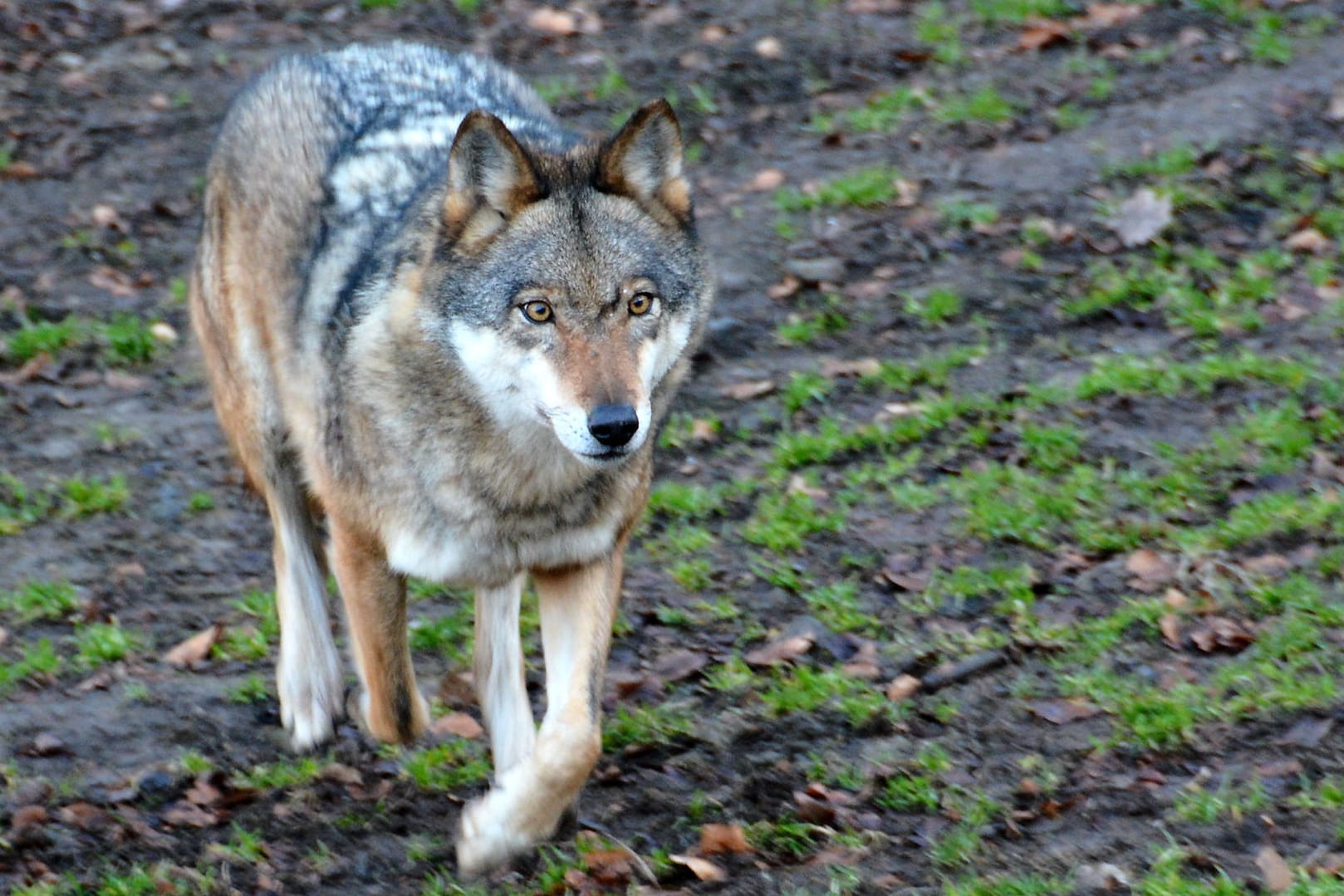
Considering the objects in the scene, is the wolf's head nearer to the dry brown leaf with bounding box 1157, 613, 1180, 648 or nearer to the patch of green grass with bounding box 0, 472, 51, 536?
the dry brown leaf with bounding box 1157, 613, 1180, 648

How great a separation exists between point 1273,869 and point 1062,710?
3.50 feet

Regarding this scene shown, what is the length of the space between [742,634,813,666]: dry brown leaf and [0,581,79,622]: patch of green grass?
2.58m

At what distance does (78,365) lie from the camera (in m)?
7.92

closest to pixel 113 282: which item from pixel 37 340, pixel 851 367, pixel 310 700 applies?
pixel 37 340

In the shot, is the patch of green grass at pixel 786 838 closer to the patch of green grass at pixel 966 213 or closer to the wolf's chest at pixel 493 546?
the wolf's chest at pixel 493 546

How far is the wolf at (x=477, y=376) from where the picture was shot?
13.7 ft

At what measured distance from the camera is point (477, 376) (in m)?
4.29

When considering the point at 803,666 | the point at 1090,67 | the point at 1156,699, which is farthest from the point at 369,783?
the point at 1090,67

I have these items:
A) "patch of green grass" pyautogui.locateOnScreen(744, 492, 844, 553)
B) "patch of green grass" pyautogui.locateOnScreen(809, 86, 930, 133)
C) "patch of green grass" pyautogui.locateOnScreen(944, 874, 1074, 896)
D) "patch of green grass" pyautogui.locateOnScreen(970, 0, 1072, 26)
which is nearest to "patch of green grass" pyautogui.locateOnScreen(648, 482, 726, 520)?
"patch of green grass" pyautogui.locateOnScreen(744, 492, 844, 553)

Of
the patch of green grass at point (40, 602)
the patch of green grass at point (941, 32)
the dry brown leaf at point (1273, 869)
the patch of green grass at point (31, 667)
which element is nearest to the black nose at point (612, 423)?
the dry brown leaf at point (1273, 869)

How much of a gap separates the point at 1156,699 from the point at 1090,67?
583 centimetres

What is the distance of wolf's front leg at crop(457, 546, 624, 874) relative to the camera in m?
4.21

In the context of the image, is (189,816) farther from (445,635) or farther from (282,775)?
(445,635)

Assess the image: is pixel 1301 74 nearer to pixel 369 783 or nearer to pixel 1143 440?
pixel 1143 440
